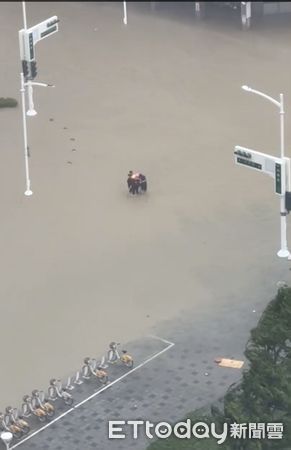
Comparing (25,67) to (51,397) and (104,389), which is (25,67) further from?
(51,397)

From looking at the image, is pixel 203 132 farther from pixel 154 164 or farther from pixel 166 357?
pixel 166 357

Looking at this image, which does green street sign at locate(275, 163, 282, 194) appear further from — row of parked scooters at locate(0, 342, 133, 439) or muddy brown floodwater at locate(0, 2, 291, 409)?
row of parked scooters at locate(0, 342, 133, 439)

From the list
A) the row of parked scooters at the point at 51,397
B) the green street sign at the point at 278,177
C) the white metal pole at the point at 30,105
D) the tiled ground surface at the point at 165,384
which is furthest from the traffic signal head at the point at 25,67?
the row of parked scooters at the point at 51,397

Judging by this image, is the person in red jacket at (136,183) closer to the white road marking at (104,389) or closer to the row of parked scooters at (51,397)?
the white road marking at (104,389)

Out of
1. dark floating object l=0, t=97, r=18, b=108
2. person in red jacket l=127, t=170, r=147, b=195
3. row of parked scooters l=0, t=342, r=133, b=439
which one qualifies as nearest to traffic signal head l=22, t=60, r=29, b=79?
dark floating object l=0, t=97, r=18, b=108

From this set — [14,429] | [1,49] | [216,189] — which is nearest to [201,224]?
[216,189]

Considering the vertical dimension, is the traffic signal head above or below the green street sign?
above
